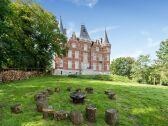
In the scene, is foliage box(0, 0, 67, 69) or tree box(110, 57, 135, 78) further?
tree box(110, 57, 135, 78)

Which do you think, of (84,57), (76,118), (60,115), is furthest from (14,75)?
(84,57)

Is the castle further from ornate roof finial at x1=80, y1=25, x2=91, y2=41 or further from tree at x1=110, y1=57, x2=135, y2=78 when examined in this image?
tree at x1=110, y1=57, x2=135, y2=78

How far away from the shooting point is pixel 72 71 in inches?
2186

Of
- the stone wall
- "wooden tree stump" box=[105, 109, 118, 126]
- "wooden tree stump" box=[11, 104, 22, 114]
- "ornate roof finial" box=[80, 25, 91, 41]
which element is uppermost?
"ornate roof finial" box=[80, 25, 91, 41]

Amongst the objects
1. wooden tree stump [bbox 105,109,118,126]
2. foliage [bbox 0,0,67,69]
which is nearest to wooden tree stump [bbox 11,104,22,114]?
wooden tree stump [bbox 105,109,118,126]

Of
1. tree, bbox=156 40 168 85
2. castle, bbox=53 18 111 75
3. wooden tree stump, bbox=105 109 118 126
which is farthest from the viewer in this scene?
castle, bbox=53 18 111 75

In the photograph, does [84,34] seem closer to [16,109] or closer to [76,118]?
[16,109]

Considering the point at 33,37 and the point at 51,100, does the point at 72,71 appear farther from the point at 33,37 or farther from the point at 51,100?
the point at 51,100

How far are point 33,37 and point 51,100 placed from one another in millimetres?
25340

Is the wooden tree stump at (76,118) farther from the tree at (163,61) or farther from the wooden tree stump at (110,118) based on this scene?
the tree at (163,61)

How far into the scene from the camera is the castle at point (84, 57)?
5402cm

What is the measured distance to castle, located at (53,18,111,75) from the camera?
54019 millimetres

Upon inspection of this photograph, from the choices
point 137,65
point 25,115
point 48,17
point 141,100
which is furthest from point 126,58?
point 25,115

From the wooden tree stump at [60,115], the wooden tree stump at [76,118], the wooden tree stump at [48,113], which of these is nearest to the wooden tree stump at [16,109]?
the wooden tree stump at [48,113]
